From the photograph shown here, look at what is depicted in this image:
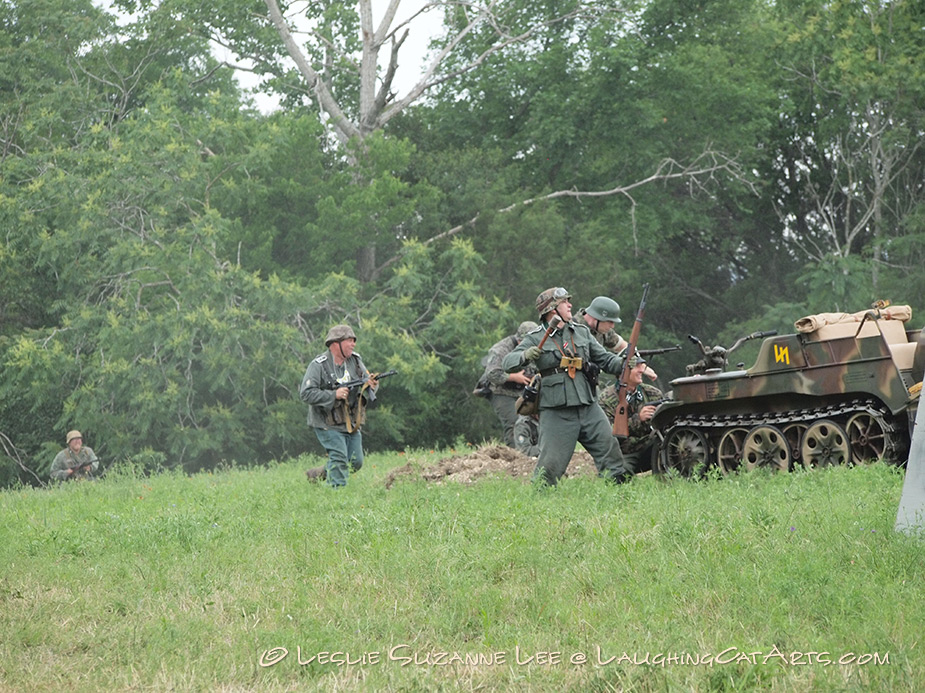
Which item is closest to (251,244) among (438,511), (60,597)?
(438,511)

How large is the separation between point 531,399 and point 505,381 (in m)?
3.78

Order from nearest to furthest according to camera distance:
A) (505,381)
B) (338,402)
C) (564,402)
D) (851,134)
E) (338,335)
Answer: (564,402), (338,402), (338,335), (505,381), (851,134)

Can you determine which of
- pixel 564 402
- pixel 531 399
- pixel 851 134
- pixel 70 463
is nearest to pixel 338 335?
pixel 531 399

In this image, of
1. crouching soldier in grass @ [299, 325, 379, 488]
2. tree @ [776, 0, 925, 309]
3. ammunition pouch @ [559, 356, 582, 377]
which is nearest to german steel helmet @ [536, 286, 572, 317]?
ammunition pouch @ [559, 356, 582, 377]

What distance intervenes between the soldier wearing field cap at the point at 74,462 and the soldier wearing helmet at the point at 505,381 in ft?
26.2

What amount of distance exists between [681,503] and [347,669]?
4.17 m

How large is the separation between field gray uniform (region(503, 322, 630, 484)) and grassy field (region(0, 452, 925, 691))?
0.75m

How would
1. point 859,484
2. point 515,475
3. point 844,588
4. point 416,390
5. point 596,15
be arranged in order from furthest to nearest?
point 596,15 → point 416,390 → point 515,475 → point 859,484 → point 844,588

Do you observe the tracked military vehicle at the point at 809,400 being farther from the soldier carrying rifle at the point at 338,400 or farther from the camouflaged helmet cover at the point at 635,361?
the soldier carrying rifle at the point at 338,400

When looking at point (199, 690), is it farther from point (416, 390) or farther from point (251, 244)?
point (251, 244)

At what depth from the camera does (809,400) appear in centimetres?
1247

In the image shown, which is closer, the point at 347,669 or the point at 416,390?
the point at 347,669

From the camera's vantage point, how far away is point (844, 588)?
6.89 metres

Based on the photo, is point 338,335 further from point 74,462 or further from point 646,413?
point 74,462
